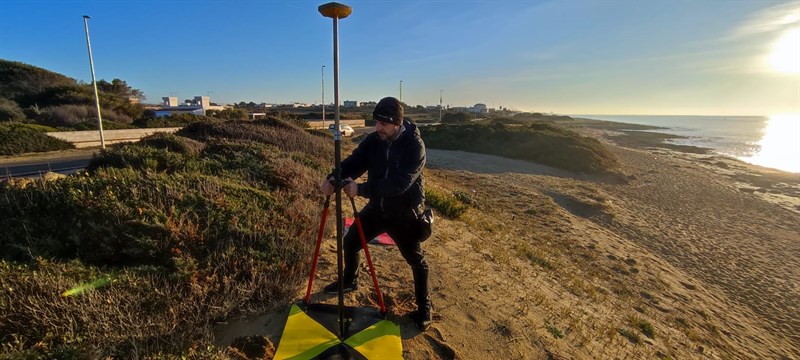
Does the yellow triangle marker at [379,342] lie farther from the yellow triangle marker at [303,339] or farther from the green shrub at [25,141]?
Result: the green shrub at [25,141]

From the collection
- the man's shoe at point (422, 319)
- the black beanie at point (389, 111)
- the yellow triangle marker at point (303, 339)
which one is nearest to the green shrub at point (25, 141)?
the yellow triangle marker at point (303, 339)

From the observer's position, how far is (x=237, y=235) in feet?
12.3

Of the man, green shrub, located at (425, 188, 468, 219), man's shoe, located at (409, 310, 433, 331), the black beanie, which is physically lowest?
green shrub, located at (425, 188, 468, 219)

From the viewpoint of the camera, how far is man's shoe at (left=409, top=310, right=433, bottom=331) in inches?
137

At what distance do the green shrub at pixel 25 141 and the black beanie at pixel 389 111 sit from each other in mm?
19956

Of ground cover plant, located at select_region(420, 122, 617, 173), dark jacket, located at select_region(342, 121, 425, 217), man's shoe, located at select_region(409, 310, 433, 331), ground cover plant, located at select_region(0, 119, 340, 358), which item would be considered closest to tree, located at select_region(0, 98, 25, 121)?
ground cover plant, located at select_region(0, 119, 340, 358)

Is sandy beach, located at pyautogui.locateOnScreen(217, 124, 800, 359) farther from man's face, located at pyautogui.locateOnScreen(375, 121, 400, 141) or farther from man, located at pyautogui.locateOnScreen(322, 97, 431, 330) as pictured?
man's face, located at pyautogui.locateOnScreen(375, 121, 400, 141)

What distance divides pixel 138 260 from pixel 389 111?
8.94 feet

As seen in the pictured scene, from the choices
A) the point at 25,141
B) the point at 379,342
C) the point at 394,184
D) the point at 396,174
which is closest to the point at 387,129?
the point at 396,174

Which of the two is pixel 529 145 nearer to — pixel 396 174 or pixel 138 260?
pixel 396 174

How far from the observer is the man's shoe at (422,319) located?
11.4ft

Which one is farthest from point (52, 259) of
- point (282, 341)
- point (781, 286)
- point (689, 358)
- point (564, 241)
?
point (781, 286)

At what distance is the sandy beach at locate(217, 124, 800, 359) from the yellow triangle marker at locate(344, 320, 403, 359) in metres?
0.16

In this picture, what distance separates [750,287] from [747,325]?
2737mm
